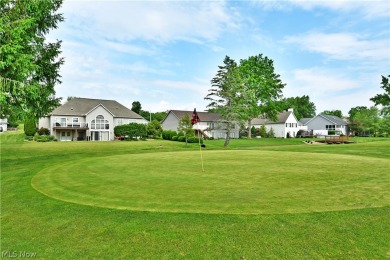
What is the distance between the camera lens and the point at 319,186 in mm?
8328

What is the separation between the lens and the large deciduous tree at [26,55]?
15.2 m

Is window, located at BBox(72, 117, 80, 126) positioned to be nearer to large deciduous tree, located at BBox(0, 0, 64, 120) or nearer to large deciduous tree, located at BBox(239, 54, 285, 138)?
large deciduous tree, located at BBox(0, 0, 64, 120)

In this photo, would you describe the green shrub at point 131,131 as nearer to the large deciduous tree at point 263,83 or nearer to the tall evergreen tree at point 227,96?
the tall evergreen tree at point 227,96

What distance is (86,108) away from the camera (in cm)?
5678

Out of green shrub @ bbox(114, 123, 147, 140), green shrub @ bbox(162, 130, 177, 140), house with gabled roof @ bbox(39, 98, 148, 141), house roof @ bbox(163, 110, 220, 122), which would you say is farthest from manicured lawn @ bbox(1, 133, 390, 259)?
house roof @ bbox(163, 110, 220, 122)

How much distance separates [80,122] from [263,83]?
1654 inches

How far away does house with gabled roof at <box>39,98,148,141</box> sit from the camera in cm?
5178

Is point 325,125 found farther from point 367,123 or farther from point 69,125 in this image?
point 69,125

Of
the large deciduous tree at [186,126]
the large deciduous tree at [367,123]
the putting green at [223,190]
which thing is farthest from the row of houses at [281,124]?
the putting green at [223,190]

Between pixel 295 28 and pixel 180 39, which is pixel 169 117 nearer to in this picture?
pixel 180 39

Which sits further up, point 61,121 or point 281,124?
point 61,121

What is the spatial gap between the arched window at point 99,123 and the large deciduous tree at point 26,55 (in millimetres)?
33344

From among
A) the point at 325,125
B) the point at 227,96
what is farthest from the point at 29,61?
the point at 325,125

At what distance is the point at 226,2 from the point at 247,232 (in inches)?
905
